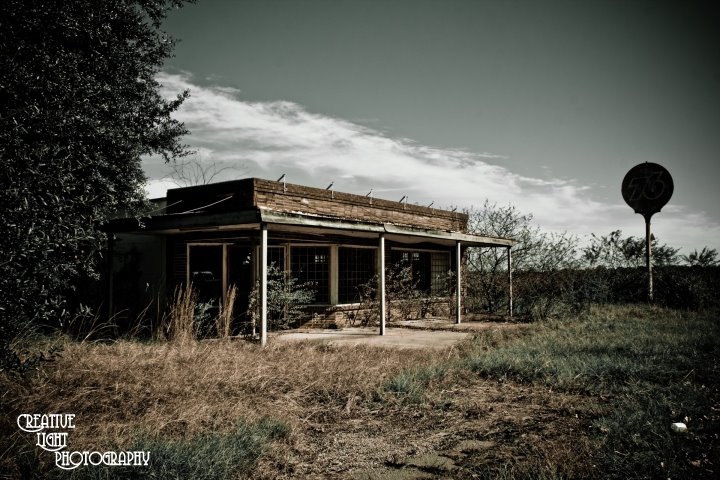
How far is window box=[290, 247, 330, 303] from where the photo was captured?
13117 millimetres

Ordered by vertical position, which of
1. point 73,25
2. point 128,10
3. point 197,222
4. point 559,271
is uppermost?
point 128,10

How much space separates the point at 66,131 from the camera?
6.71 meters

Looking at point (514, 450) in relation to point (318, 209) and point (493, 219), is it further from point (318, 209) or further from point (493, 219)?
point (493, 219)

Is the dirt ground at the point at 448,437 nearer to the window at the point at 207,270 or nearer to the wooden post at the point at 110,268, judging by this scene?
the window at the point at 207,270

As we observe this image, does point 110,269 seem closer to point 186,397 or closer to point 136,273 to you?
point 136,273

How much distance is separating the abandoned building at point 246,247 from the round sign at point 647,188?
26.4 feet

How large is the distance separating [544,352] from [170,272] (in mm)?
9310

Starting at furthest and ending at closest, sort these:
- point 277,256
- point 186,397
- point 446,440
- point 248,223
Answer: point 277,256, point 248,223, point 186,397, point 446,440

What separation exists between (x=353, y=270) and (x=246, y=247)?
11.7 feet

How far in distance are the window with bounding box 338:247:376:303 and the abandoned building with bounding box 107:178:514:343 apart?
30 millimetres

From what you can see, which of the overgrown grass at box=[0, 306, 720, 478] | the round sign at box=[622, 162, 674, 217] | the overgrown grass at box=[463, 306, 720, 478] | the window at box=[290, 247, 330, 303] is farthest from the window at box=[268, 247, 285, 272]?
the round sign at box=[622, 162, 674, 217]

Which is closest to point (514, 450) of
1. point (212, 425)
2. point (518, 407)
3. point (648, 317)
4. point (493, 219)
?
point (518, 407)

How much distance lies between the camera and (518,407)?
534 centimetres

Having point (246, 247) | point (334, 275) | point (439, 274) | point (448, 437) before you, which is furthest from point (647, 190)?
point (448, 437)
